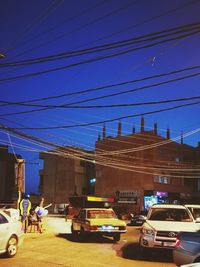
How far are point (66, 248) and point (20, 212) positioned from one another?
7.41 meters

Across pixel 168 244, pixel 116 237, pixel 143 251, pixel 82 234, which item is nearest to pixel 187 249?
pixel 168 244

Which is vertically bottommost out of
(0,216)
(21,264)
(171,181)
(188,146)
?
(21,264)

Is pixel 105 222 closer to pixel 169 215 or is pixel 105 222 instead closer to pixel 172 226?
pixel 169 215

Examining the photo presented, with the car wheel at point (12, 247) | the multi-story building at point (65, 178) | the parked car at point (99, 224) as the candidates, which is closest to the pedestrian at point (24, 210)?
the parked car at point (99, 224)

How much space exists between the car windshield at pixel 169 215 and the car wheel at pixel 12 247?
189 inches

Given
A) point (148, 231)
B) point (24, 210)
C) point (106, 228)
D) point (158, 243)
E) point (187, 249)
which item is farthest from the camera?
point (24, 210)

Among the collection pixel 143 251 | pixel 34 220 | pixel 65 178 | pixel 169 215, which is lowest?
pixel 143 251

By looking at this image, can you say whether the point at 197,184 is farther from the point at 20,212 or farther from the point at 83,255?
the point at 83,255

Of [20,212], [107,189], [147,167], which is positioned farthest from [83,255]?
[107,189]

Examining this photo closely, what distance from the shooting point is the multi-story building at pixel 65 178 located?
2879 inches

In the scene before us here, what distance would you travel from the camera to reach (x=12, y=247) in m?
13.7

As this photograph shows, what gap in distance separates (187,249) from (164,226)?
5210mm

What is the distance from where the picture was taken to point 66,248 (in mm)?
16453

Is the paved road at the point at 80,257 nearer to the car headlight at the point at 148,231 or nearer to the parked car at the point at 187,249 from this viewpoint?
the car headlight at the point at 148,231
